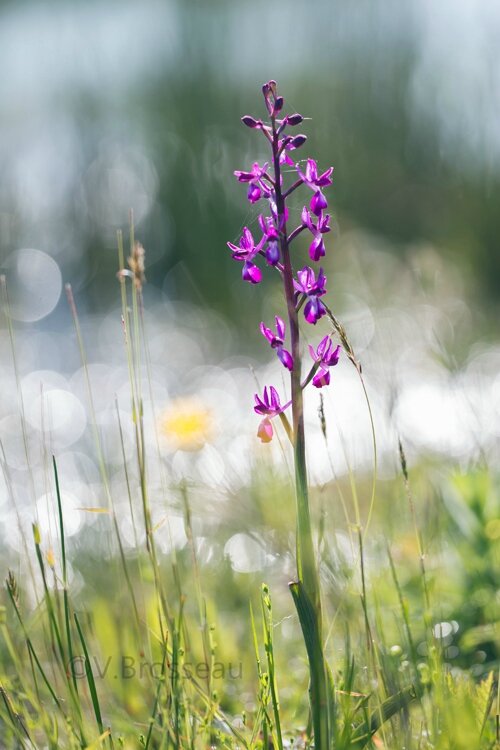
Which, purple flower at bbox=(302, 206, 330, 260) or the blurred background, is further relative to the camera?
the blurred background

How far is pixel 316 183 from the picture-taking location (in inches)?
43.5

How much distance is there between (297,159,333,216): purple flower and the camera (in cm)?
107

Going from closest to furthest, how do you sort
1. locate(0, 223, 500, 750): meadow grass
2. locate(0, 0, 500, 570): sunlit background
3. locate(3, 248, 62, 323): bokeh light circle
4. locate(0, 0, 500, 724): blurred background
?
locate(0, 223, 500, 750): meadow grass, locate(0, 0, 500, 724): blurred background, locate(0, 0, 500, 570): sunlit background, locate(3, 248, 62, 323): bokeh light circle

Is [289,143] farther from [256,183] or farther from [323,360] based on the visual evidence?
[323,360]

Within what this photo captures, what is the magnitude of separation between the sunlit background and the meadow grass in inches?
52.8

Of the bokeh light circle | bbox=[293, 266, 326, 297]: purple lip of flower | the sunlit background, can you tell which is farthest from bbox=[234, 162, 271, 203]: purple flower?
the bokeh light circle

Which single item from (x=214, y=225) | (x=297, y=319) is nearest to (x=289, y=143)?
(x=297, y=319)

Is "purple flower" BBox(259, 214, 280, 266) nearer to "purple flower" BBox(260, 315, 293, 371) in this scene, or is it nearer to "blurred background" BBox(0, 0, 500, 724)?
"purple flower" BBox(260, 315, 293, 371)

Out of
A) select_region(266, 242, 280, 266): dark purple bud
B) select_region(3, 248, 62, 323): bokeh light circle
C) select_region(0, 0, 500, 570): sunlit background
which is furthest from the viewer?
select_region(3, 248, 62, 323): bokeh light circle

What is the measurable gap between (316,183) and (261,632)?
128 centimetres

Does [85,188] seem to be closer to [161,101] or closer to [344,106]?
[161,101]

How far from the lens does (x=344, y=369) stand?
5.74m

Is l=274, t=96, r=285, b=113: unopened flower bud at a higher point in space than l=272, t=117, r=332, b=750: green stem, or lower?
higher

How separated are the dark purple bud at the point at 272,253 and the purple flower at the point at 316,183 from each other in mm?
66
